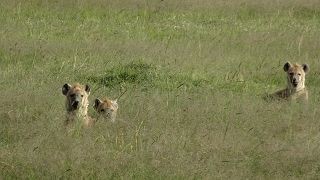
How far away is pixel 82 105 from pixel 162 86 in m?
2.41

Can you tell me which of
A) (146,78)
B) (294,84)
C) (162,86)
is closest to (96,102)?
(162,86)

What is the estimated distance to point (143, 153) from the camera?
7.66 metres

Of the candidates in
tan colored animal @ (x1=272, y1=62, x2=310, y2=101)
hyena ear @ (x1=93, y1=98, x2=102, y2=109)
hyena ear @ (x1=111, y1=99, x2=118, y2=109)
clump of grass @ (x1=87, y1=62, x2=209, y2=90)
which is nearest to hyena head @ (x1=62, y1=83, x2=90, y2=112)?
hyena ear @ (x1=93, y1=98, x2=102, y2=109)

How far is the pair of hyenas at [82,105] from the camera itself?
353 inches

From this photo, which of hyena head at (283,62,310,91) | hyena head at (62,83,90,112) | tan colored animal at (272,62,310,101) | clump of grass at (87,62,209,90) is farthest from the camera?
clump of grass at (87,62,209,90)

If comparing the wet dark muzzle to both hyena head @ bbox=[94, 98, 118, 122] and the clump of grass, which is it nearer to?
hyena head @ bbox=[94, 98, 118, 122]

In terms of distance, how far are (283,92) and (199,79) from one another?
1359mm

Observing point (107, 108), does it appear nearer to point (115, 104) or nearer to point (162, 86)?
point (115, 104)

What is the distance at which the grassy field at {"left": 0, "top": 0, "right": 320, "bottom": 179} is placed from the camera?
7539 mm

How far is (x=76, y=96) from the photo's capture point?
29.7ft

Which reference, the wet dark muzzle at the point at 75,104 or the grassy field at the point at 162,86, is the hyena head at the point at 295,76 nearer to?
the grassy field at the point at 162,86

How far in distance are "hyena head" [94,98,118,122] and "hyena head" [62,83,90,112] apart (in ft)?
0.60

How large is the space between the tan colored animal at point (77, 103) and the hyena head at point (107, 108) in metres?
0.17

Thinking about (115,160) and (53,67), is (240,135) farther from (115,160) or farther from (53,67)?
(53,67)
